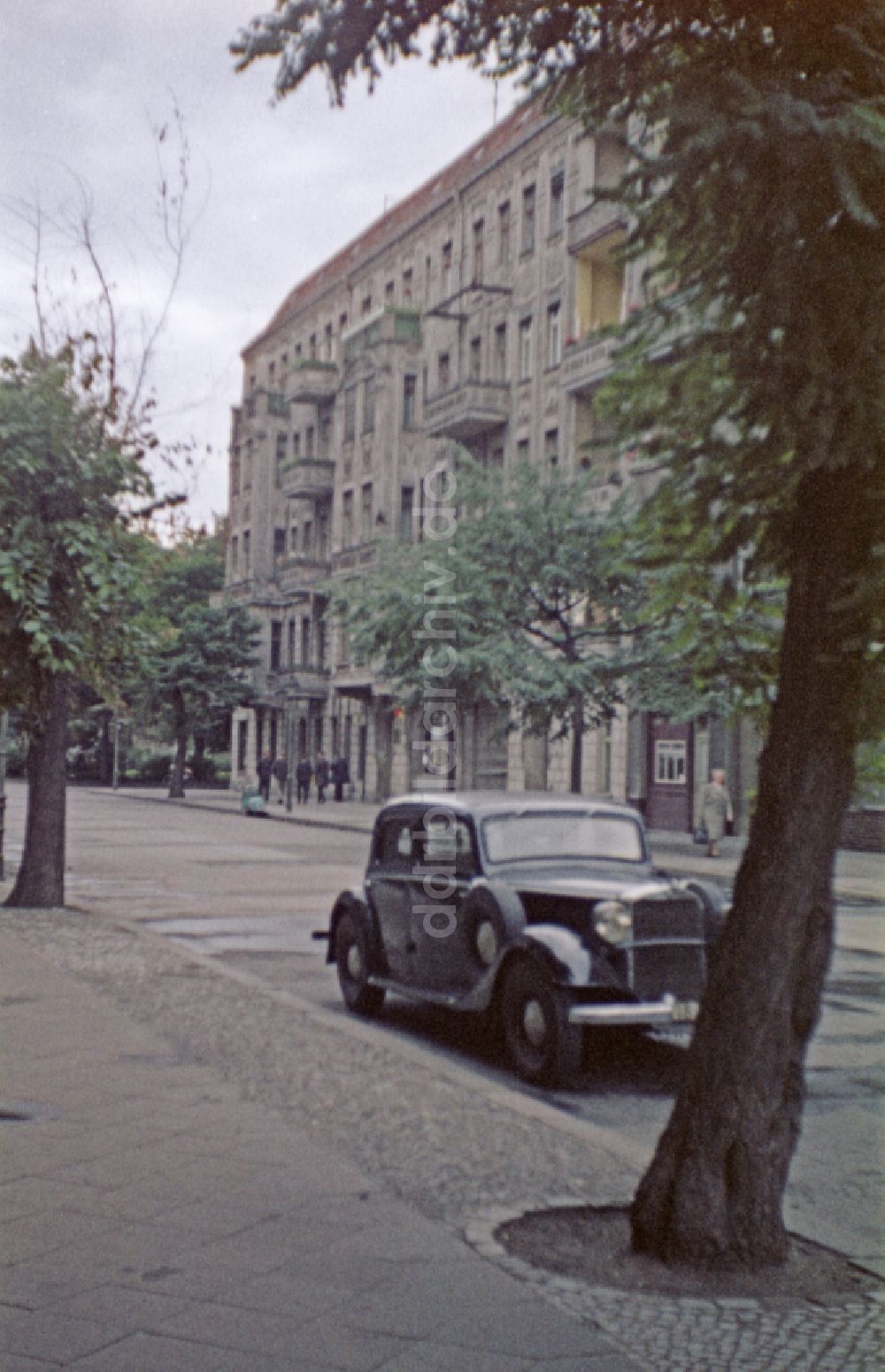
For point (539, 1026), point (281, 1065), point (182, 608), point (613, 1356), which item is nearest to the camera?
point (613, 1356)

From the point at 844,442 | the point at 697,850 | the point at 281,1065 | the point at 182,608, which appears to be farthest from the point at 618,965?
the point at 182,608

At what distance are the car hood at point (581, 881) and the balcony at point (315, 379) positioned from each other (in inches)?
2103

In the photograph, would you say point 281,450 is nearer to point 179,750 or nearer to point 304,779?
point 179,750

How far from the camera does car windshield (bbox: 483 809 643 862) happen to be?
33.9 ft

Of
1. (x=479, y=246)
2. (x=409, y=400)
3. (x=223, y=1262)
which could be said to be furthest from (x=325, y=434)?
(x=223, y=1262)

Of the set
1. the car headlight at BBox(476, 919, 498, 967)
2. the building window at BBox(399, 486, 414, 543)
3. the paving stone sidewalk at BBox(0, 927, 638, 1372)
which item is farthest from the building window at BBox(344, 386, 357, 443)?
the paving stone sidewalk at BBox(0, 927, 638, 1372)

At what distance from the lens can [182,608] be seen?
7469 cm

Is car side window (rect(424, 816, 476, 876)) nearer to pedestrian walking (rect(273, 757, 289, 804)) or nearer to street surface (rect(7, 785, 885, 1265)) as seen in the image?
street surface (rect(7, 785, 885, 1265))

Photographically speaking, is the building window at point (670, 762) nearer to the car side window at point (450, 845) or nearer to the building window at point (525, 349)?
the building window at point (525, 349)

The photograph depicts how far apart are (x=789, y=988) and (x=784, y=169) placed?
2.55m

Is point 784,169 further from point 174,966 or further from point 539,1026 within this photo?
point 174,966

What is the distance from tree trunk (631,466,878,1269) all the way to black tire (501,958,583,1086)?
3566 millimetres

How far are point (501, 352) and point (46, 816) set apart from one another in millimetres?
31706

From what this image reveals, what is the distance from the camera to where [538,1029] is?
915 cm
